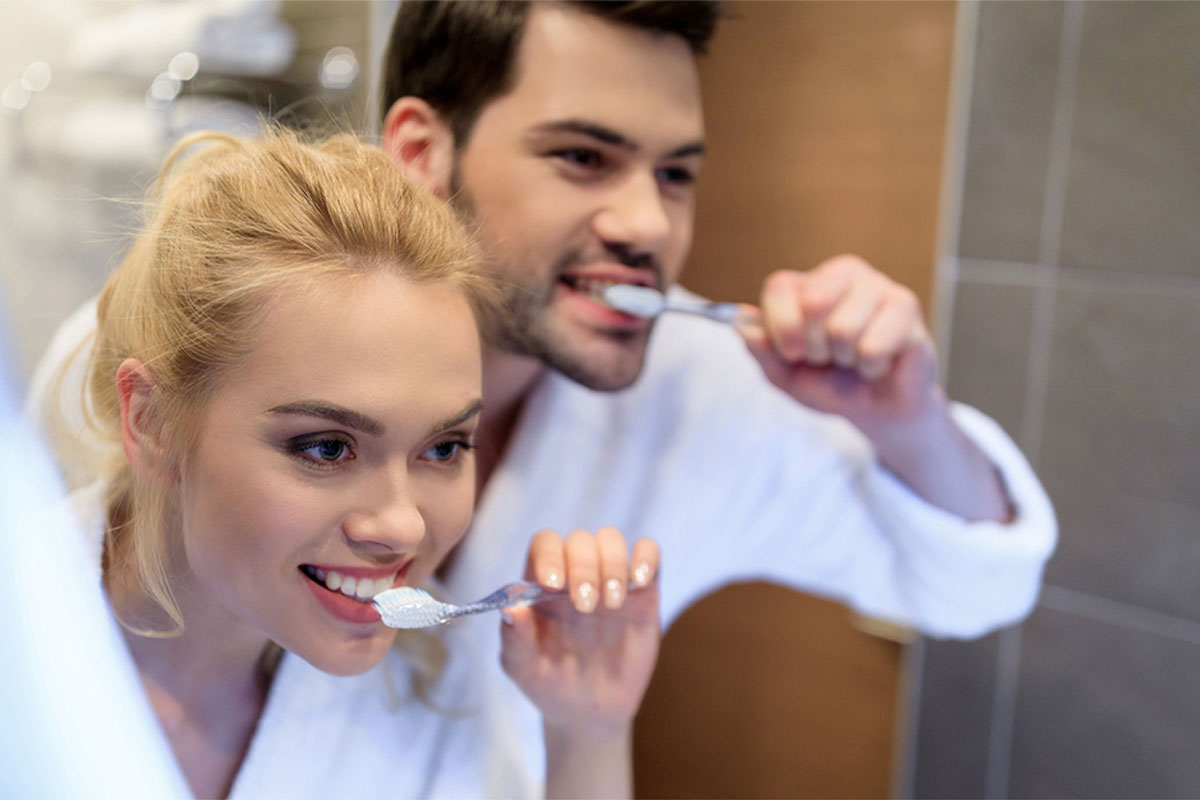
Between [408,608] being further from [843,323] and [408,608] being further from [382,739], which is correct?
[843,323]

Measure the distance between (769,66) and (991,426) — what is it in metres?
0.27

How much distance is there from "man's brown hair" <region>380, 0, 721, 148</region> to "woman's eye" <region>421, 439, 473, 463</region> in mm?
219

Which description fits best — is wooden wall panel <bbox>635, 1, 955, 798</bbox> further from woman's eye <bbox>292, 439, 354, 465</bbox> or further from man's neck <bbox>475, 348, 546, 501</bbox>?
woman's eye <bbox>292, 439, 354, 465</bbox>

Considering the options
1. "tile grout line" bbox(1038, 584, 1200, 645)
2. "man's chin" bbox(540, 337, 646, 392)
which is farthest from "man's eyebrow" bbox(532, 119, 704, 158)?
"tile grout line" bbox(1038, 584, 1200, 645)

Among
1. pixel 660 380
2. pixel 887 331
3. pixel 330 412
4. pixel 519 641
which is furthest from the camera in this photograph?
pixel 660 380

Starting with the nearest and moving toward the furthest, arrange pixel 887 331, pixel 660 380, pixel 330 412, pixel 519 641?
pixel 330 412 < pixel 519 641 < pixel 887 331 < pixel 660 380

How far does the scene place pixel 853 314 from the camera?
0.49 m

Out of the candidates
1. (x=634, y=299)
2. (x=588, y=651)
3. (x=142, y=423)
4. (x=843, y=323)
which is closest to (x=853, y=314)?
(x=843, y=323)

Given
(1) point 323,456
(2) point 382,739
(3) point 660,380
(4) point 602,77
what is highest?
(4) point 602,77

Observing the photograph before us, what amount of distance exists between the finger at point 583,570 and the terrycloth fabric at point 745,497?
0.14 metres

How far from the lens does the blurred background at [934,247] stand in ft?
1.36

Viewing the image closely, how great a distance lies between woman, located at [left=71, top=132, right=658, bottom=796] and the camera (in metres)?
0.30

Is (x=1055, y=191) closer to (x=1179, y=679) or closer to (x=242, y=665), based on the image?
(x=1179, y=679)

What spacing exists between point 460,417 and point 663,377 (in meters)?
0.34
